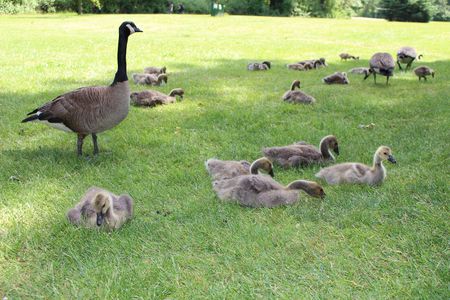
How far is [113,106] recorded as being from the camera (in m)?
5.85

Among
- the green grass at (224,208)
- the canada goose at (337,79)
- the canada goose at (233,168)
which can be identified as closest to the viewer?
the green grass at (224,208)

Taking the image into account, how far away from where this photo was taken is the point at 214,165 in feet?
17.9

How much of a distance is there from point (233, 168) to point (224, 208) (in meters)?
0.84

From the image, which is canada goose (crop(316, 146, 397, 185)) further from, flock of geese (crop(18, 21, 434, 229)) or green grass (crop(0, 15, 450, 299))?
green grass (crop(0, 15, 450, 299))

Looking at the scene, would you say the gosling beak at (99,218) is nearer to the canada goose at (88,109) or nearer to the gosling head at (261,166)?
the gosling head at (261,166)

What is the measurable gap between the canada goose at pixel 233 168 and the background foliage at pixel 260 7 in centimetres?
4216

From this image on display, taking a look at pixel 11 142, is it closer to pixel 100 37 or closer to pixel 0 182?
pixel 0 182

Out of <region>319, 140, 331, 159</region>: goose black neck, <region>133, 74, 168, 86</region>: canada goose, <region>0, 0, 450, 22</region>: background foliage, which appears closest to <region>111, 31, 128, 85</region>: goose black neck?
<region>319, 140, 331, 159</region>: goose black neck

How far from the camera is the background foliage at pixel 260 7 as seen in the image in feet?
144

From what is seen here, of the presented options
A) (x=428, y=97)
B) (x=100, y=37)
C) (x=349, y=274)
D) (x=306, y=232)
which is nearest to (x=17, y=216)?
(x=306, y=232)

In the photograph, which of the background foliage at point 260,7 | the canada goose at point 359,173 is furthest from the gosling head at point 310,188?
the background foliage at point 260,7

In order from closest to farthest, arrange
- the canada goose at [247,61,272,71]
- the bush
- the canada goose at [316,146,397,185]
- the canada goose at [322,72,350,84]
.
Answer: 1. the canada goose at [316,146,397,185]
2. the canada goose at [322,72,350,84]
3. the canada goose at [247,61,272,71]
4. the bush

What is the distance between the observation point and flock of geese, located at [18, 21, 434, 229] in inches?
167

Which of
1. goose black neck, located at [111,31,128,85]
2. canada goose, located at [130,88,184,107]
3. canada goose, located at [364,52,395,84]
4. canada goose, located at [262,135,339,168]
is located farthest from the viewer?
canada goose, located at [364,52,395,84]
